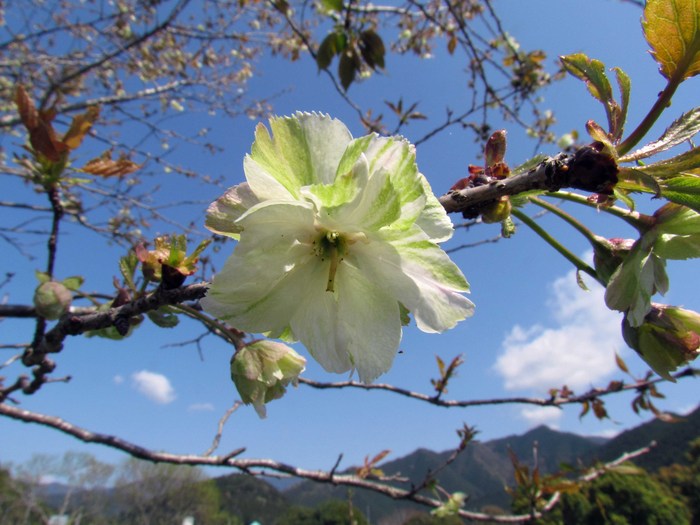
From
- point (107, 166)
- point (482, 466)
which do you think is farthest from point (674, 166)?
point (482, 466)

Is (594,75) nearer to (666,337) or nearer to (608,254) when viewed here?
(608,254)

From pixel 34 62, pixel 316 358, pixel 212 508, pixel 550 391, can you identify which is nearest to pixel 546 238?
pixel 316 358

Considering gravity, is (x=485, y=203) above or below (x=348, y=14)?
below

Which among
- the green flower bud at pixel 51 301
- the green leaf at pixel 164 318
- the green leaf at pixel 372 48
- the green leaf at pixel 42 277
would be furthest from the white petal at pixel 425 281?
the green leaf at pixel 372 48

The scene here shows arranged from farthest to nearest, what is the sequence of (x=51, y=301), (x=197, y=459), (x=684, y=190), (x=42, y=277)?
1. (x=197, y=459)
2. (x=42, y=277)
3. (x=51, y=301)
4. (x=684, y=190)

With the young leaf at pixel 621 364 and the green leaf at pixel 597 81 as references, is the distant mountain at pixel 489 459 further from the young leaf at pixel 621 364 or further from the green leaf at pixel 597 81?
the green leaf at pixel 597 81

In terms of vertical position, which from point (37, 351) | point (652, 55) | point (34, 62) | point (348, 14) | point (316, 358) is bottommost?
point (316, 358)

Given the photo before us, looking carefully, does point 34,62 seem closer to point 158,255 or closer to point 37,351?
point 37,351
